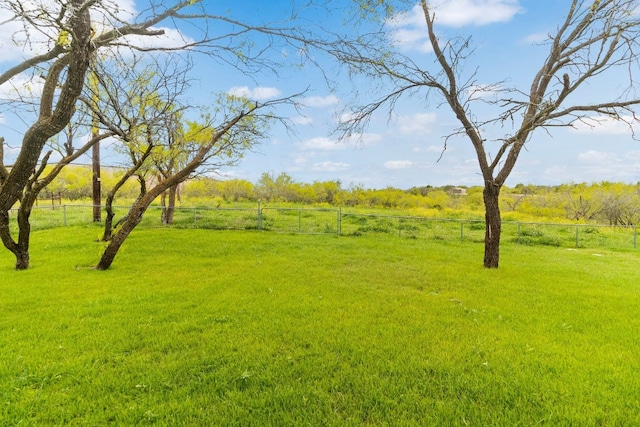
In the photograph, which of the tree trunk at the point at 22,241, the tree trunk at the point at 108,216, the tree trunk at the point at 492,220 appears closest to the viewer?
the tree trunk at the point at 22,241

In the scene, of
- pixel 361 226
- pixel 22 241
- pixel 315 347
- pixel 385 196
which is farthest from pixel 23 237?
pixel 385 196

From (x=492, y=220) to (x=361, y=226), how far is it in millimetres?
8247

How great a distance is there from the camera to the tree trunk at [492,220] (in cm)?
786

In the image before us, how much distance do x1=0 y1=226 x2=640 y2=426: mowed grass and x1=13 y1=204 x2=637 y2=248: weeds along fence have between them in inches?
256

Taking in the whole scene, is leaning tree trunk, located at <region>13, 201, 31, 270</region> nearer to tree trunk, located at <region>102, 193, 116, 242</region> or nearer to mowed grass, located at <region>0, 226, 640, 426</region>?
mowed grass, located at <region>0, 226, 640, 426</region>

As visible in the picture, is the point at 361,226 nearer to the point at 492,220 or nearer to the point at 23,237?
the point at 492,220

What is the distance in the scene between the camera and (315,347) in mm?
3654

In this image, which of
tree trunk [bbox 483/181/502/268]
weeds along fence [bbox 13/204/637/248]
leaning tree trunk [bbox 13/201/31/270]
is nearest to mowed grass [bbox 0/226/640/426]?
leaning tree trunk [bbox 13/201/31/270]

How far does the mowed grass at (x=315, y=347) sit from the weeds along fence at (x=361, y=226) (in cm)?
650

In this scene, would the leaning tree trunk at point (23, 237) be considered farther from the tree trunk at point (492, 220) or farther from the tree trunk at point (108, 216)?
the tree trunk at point (492, 220)

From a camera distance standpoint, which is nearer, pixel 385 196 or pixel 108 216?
pixel 108 216

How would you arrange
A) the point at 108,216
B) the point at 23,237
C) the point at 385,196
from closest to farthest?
the point at 23,237 → the point at 108,216 → the point at 385,196

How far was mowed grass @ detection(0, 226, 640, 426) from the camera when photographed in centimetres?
264

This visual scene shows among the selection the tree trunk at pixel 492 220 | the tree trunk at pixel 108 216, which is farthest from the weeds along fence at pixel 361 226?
the tree trunk at pixel 492 220
